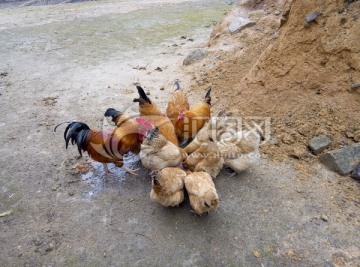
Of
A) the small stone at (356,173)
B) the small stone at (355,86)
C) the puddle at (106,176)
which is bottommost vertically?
the puddle at (106,176)

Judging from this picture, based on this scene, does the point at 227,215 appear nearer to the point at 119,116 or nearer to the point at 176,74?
the point at 119,116

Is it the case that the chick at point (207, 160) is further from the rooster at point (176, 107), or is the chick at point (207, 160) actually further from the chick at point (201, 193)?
the rooster at point (176, 107)

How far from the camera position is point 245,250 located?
116 inches

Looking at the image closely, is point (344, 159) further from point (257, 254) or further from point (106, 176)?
point (106, 176)

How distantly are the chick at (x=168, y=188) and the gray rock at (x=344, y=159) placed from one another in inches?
74.4

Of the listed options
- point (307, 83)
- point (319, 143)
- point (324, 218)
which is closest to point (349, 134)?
point (319, 143)

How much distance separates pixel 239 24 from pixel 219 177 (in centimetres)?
523

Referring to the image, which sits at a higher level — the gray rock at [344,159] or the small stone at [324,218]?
the gray rock at [344,159]

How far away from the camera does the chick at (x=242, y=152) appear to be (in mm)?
3707

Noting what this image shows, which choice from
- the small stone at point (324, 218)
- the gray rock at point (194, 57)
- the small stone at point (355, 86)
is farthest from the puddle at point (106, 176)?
the gray rock at point (194, 57)

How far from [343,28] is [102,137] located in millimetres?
3606

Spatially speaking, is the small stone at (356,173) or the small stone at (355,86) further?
the small stone at (355,86)

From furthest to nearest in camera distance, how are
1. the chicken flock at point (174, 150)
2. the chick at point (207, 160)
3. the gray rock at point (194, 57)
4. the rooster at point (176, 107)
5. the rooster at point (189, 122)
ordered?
1. the gray rock at point (194, 57)
2. the rooster at point (176, 107)
3. the rooster at point (189, 122)
4. the chick at point (207, 160)
5. the chicken flock at point (174, 150)

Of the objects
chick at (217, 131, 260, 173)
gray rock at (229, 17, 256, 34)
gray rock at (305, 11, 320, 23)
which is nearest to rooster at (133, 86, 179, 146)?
chick at (217, 131, 260, 173)
